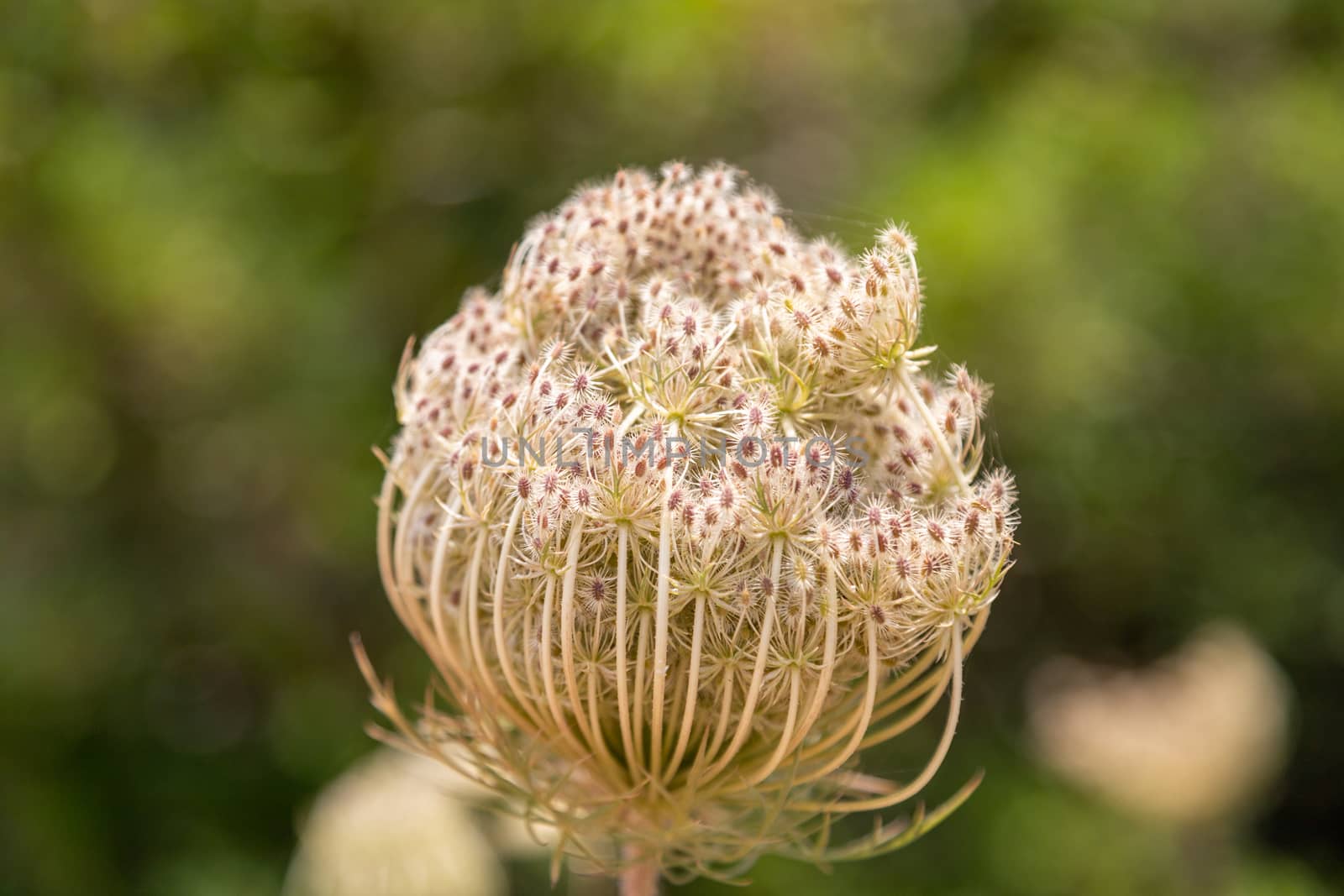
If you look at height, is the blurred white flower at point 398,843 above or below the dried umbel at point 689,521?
below

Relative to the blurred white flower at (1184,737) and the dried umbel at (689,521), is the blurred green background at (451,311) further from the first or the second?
the dried umbel at (689,521)

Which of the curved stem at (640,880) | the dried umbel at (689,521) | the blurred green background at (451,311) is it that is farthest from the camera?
the blurred green background at (451,311)

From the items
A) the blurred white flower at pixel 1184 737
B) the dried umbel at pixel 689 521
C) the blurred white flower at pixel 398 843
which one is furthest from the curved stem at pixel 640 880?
the blurred white flower at pixel 1184 737

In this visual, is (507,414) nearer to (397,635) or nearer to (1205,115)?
(397,635)

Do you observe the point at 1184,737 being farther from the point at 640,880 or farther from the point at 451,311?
the point at 451,311

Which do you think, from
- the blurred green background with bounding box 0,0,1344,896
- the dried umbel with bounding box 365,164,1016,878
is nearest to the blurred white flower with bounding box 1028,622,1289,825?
the blurred green background with bounding box 0,0,1344,896

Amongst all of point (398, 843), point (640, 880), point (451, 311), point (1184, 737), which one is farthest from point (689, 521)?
point (451, 311)
